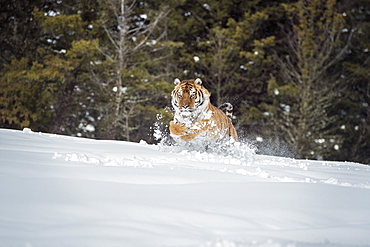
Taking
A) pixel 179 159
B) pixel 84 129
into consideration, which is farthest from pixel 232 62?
pixel 179 159

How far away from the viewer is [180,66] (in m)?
17.9

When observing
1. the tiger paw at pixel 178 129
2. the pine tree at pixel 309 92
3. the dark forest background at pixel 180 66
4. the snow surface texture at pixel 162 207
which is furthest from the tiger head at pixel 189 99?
the pine tree at pixel 309 92

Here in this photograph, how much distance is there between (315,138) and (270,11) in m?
5.92

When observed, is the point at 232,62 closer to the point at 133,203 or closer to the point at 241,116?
the point at 241,116

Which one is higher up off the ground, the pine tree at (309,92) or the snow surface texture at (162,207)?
the pine tree at (309,92)

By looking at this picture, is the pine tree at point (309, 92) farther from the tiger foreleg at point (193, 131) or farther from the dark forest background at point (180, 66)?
the tiger foreleg at point (193, 131)

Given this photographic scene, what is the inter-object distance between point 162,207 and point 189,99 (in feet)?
10.8

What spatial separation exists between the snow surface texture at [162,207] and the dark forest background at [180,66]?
9.50m

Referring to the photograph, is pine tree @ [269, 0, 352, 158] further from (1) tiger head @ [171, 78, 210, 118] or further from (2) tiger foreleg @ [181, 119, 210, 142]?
(2) tiger foreleg @ [181, 119, 210, 142]

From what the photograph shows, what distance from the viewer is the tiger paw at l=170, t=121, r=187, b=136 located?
523cm

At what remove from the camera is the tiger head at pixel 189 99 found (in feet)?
17.5

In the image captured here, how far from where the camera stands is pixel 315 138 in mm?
14375

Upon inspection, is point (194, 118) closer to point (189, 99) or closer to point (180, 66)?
point (189, 99)

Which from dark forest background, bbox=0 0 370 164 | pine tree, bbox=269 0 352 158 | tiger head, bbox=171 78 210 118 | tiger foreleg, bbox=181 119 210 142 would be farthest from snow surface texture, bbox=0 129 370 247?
pine tree, bbox=269 0 352 158
